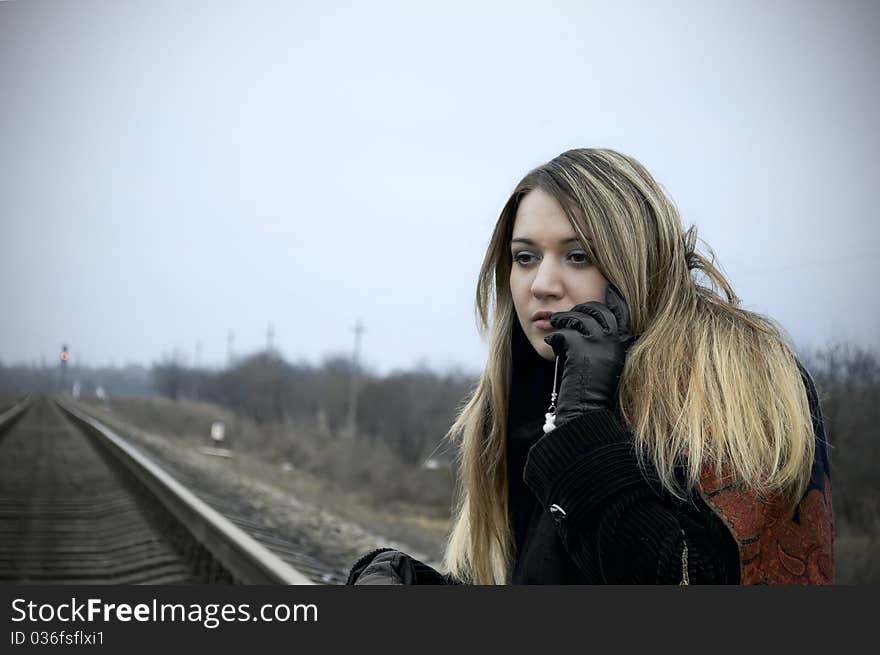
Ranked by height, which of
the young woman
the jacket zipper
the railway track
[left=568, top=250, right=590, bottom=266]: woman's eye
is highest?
[left=568, top=250, right=590, bottom=266]: woman's eye

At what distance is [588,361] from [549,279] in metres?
0.27

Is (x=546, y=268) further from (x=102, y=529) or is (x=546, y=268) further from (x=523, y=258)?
(x=102, y=529)

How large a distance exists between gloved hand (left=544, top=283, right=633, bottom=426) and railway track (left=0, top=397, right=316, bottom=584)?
2572 millimetres

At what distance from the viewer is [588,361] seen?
1.33 m

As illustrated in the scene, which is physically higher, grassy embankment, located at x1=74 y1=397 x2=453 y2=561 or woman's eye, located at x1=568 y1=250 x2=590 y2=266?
woman's eye, located at x1=568 y1=250 x2=590 y2=266

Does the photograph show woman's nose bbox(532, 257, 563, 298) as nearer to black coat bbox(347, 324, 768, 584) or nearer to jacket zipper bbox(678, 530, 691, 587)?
black coat bbox(347, 324, 768, 584)

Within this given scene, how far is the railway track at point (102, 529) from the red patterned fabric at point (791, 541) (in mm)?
2660

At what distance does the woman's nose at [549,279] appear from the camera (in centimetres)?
154

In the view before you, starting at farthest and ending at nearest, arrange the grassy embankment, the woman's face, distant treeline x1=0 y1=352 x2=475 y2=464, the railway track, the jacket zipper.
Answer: distant treeline x1=0 y1=352 x2=475 y2=464 < the grassy embankment < the railway track < the woman's face < the jacket zipper

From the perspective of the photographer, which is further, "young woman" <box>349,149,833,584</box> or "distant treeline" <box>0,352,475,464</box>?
"distant treeline" <box>0,352,475,464</box>

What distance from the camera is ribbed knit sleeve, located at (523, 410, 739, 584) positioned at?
1229mm

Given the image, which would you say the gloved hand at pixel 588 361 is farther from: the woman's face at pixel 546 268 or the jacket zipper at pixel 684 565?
the jacket zipper at pixel 684 565

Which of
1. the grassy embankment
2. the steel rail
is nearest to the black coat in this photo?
the steel rail

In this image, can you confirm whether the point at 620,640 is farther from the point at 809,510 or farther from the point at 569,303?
the point at 569,303
